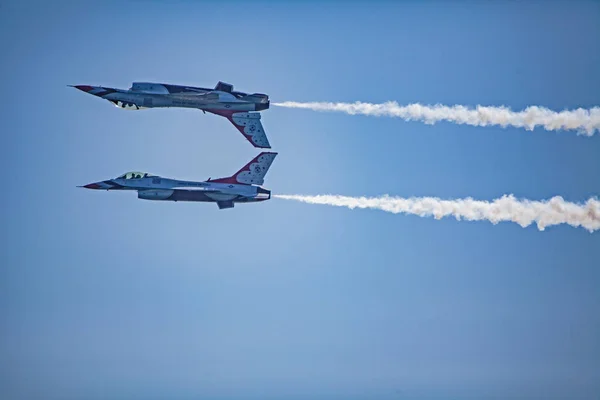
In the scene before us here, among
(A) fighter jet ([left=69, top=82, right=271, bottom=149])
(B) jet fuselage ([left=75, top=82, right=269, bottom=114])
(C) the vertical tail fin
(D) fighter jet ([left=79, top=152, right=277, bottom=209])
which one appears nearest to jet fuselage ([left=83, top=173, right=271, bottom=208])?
(D) fighter jet ([left=79, top=152, right=277, bottom=209])

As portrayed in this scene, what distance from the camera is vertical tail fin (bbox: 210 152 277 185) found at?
56438 millimetres

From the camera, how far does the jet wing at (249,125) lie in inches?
2274

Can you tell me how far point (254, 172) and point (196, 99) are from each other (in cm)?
615

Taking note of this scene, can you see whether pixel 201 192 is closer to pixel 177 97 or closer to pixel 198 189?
pixel 198 189

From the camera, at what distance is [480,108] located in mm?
57281

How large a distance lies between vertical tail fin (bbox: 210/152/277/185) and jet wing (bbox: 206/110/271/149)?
916 millimetres

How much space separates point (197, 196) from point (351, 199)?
10389mm

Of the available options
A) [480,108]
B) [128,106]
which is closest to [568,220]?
[480,108]

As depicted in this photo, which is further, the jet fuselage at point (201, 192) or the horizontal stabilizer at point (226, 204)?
the horizontal stabilizer at point (226, 204)

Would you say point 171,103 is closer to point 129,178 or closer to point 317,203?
point 129,178

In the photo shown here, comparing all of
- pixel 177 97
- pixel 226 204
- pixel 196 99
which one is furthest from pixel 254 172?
pixel 177 97

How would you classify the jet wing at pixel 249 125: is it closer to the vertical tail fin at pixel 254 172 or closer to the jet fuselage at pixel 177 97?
the jet fuselage at pixel 177 97

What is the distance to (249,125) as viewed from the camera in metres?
58.1

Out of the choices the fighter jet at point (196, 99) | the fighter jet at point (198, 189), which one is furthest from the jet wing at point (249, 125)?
the fighter jet at point (198, 189)
